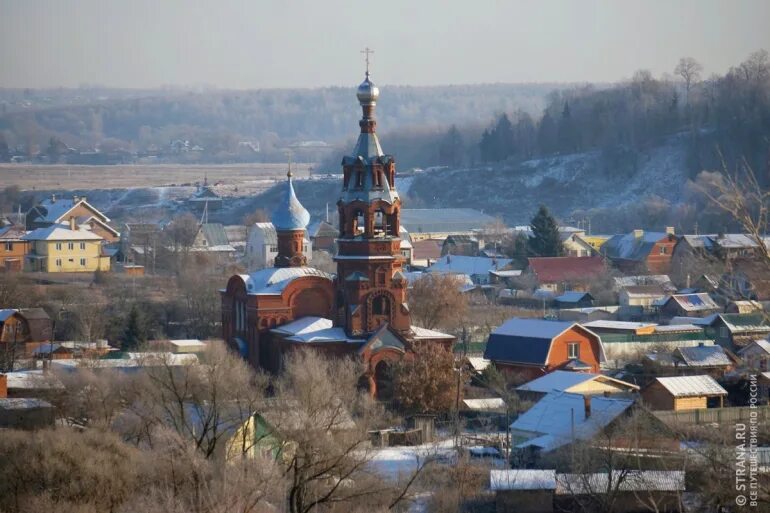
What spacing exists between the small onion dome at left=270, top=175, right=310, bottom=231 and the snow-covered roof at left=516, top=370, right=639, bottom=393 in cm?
603

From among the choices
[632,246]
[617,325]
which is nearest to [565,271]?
[632,246]

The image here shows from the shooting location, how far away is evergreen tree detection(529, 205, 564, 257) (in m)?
49.3

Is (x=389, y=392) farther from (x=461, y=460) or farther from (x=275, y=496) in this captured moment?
(x=275, y=496)

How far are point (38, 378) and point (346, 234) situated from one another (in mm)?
5852

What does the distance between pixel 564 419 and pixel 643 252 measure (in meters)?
25.6

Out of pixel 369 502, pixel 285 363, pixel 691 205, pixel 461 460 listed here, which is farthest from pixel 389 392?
pixel 691 205

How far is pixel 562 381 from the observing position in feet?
91.1

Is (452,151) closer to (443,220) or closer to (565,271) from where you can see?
(443,220)

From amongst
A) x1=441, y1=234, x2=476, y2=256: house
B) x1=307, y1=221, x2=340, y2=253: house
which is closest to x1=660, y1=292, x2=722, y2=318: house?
x1=441, y1=234, x2=476, y2=256: house

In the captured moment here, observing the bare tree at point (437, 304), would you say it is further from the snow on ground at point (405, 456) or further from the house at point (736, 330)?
the snow on ground at point (405, 456)

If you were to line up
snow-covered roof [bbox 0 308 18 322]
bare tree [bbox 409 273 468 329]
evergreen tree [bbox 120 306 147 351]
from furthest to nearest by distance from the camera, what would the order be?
bare tree [bbox 409 273 468 329] < snow-covered roof [bbox 0 308 18 322] < evergreen tree [bbox 120 306 147 351]

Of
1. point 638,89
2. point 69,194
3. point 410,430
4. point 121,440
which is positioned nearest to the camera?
point 121,440

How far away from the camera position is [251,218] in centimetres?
6656

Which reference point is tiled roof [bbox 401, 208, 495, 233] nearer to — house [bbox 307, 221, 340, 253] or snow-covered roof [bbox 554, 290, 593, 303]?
house [bbox 307, 221, 340, 253]
